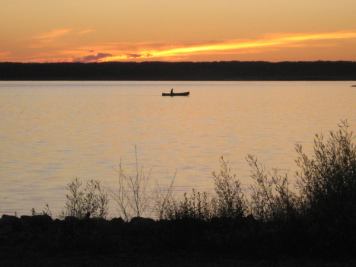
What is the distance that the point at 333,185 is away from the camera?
1140 centimetres

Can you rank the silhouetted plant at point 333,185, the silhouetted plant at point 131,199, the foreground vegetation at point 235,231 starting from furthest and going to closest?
1. the silhouetted plant at point 131,199
2. the silhouetted plant at point 333,185
3. the foreground vegetation at point 235,231

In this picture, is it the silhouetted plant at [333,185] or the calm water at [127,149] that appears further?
the calm water at [127,149]

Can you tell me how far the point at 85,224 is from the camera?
11703mm

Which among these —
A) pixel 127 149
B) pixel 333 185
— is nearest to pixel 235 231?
pixel 333 185

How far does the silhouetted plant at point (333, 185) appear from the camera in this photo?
1056cm

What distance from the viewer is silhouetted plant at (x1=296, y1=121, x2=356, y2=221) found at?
10.6 metres

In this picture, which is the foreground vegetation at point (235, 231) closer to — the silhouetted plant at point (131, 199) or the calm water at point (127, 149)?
the silhouetted plant at point (131, 199)

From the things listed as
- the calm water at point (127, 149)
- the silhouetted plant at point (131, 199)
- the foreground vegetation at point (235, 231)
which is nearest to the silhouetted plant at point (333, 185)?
the foreground vegetation at point (235, 231)

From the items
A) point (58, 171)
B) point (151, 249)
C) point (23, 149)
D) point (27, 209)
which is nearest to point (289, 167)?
point (58, 171)

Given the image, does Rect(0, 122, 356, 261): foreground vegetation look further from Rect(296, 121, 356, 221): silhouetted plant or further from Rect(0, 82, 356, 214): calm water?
Rect(0, 82, 356, 214): calm water

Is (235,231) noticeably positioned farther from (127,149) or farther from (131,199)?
(127,149)

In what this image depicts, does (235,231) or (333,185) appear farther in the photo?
(333,185)

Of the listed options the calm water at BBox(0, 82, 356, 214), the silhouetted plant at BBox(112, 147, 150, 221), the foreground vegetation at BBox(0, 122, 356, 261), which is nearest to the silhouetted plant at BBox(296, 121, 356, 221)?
the foreground vegetation at BBox(0, 122, 356, 261)

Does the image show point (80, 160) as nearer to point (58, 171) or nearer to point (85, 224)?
point (58, 171)
